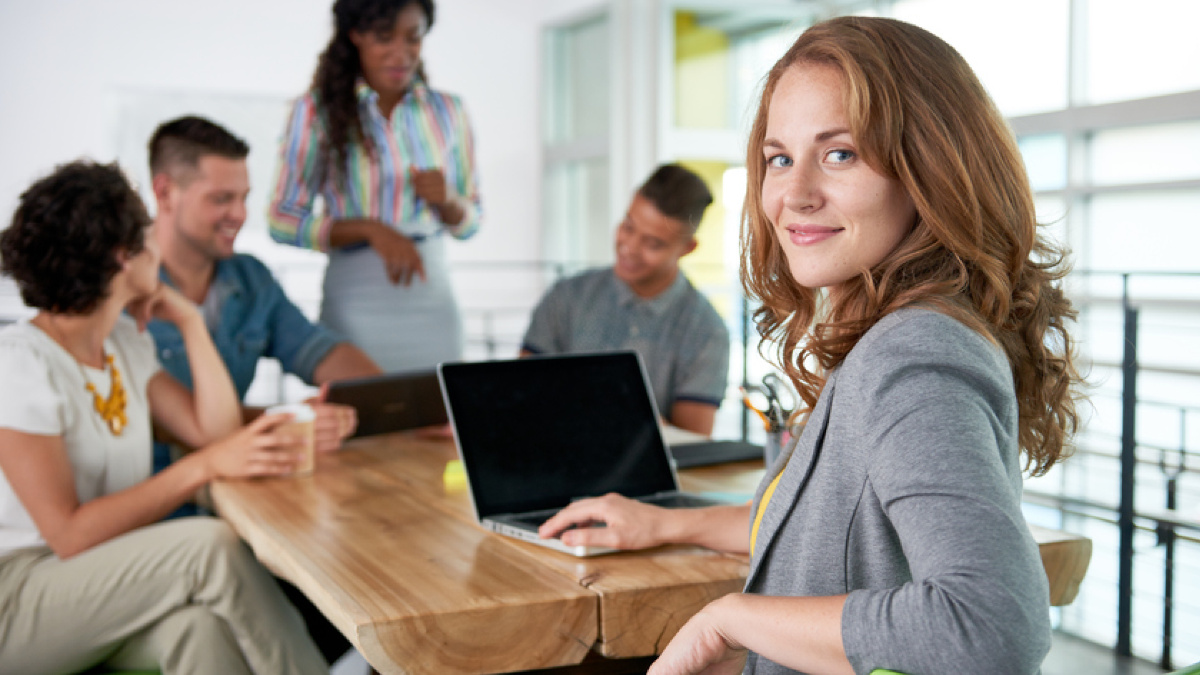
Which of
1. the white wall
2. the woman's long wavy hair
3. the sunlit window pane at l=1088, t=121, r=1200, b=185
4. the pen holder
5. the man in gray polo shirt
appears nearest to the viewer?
the woman's long wavy hair

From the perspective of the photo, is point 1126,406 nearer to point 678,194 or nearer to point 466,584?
point 678,194

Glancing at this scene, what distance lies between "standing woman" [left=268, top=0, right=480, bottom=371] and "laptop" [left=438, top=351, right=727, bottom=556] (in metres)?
1.25

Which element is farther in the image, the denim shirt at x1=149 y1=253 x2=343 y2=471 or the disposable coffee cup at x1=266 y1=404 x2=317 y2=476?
the denim shirt at x1=149 y1=253 x2=343 y2=471

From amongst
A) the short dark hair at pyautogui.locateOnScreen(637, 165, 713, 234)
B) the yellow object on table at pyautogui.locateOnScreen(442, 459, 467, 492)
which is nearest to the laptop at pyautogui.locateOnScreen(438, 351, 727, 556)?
the yellow object on table at pyautogui.locateOnScreen(442, 459, 467, 492)

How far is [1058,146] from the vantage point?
4.08m

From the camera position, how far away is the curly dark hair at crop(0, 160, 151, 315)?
5.00 ft

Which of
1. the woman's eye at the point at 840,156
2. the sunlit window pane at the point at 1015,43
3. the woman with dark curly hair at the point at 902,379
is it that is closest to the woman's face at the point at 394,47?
the woman with dark curly hair at the point at 902,379

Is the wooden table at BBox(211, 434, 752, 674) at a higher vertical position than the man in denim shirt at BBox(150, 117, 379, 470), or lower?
lower

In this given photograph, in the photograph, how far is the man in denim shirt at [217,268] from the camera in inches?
85.1

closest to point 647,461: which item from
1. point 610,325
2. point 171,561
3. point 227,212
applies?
point 171,561

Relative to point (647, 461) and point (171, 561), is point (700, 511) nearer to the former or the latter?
point (647, 461)

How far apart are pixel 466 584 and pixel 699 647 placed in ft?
1.00

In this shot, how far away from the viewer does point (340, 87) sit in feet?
8.61

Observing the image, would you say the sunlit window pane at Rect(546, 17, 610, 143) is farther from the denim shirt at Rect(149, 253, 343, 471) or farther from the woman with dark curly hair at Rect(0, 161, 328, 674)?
the woman with dark curly hair at Rect(0, 161, 328, 674)
